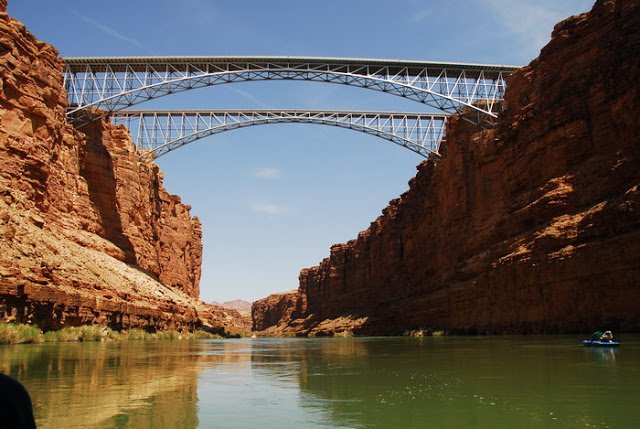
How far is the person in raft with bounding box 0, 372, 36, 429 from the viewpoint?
163 centimetres

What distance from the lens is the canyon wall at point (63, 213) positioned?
22.3 m

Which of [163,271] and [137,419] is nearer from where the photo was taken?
[137,419]

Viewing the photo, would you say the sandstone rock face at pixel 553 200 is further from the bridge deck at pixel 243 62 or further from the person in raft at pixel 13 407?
the person in raft at pixel 13 407

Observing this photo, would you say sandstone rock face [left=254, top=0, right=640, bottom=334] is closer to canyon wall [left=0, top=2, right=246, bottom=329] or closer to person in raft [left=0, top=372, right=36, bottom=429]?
canyon wall [left=0, top=2, right=246, bottom=329]

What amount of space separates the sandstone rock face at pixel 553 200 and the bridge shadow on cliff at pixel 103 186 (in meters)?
25.0

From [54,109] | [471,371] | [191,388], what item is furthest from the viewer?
[54,109]

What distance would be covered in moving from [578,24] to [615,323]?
1843cm

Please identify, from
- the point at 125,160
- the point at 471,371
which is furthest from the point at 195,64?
the point at 471,371

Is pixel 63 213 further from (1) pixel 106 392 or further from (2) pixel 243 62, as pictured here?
(1) pixel 106 392

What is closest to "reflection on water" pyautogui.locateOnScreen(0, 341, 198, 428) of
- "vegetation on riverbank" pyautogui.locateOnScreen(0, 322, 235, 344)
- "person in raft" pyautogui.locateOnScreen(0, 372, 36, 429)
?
"person in raft" pyautogui.locateOnScreen(0, 372, 36, 429)

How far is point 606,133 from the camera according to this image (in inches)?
1091

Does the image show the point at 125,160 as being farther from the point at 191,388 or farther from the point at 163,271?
the point at 191,388

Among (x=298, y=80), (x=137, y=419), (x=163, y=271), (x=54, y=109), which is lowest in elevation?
(x=137, y=419)

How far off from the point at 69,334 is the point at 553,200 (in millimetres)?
23936
